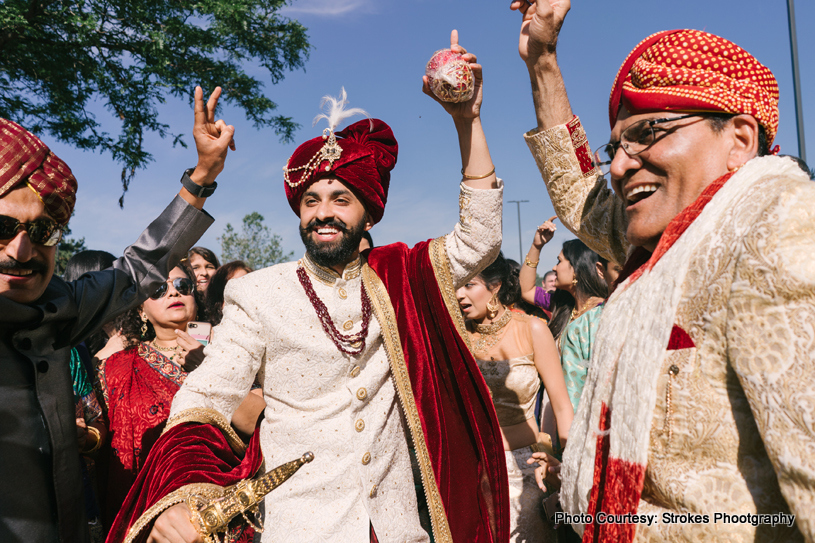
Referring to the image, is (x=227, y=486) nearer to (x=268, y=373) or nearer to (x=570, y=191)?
(x=268, y=373)

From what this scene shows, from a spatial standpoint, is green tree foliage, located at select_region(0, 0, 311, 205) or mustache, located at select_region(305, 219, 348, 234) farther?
green tree foliage, located at select_region(0, 0, 311, 205)

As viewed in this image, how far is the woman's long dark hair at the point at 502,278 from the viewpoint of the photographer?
3.91 m

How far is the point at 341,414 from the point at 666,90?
5.49 ft

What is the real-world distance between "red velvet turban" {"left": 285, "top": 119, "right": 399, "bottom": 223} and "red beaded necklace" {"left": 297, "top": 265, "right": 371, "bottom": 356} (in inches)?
18.0

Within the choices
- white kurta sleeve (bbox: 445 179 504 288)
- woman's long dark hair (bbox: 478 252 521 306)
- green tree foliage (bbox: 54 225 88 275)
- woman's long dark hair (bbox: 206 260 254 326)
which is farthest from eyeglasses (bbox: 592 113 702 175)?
green tree foliage (bbox: 54 225 88 275)

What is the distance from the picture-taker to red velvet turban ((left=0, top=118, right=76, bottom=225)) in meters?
1.79

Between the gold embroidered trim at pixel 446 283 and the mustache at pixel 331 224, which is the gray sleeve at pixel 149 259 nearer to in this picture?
the mustache at pixel 331 224

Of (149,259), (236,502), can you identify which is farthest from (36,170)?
(236,502)

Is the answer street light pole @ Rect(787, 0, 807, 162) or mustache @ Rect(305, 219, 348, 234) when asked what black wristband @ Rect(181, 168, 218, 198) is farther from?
street light pole @ Rect(787, 0, 807, 162)

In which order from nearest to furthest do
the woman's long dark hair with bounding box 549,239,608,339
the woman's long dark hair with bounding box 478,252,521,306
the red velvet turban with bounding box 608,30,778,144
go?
the red velvet turban with bounding box 608,30,778,144, the woman's long dark hair with bounding box 478,252,521,306, the woman's long dark hair with bounding box 549,239,608,339

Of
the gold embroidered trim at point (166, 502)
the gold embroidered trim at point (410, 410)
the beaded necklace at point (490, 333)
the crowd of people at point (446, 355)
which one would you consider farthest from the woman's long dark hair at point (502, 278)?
the gold embroidered trim at point (166, 502)

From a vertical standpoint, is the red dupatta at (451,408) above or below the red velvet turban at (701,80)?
below

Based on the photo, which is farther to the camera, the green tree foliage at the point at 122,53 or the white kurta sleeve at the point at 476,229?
the green tree foliage at the point at 122,53

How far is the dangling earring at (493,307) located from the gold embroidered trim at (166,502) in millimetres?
2400
